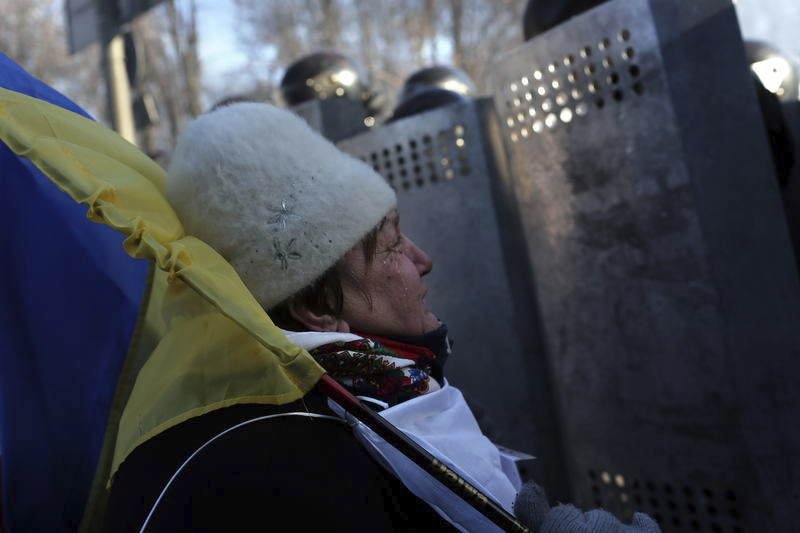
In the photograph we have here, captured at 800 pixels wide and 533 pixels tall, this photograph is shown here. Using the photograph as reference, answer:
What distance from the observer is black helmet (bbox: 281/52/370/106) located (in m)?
6.21

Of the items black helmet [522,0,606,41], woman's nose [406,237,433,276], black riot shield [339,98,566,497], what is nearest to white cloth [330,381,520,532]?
woman's nose [406,237,433,276]

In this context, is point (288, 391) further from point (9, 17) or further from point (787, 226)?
point (9, 17)

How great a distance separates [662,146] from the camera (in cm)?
301

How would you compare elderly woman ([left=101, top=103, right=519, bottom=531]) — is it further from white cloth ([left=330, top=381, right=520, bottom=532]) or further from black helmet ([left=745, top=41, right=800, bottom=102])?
black helmet ([left=745, top=41, right=800, bottom=102])

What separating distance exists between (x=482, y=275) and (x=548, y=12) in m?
1.34

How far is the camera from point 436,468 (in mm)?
1474

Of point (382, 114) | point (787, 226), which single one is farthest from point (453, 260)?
point (382, 114)

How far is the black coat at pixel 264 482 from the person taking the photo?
1.40 metres

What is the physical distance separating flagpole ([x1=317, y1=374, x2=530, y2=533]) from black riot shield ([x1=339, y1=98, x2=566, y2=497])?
7.40 ft

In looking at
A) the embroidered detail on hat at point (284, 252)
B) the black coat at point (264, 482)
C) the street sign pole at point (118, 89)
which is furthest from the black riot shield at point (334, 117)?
the black coat at point (264, 482)

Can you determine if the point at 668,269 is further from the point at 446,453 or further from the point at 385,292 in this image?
the point at 446,453

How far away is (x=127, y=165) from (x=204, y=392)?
28.8 inches

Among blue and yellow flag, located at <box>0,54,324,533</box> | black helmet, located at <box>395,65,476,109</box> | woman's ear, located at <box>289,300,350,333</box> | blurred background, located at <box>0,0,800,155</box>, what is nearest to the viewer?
blue and yellow flag, located at <box>0,54,324,533</box>

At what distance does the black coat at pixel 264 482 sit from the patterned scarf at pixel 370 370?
10cm
